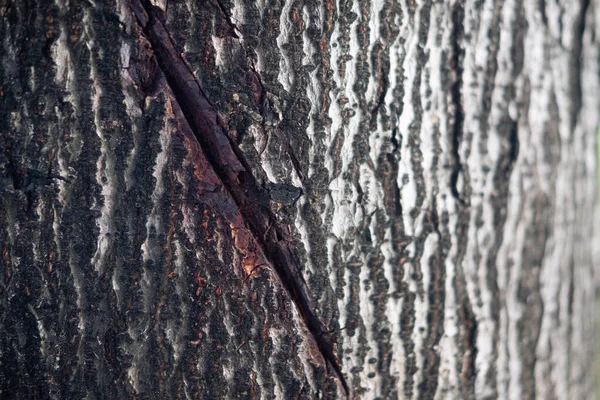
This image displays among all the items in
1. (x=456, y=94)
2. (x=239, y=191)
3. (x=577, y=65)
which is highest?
(x=577, y=65)

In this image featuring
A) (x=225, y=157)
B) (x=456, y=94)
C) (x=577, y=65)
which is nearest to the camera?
(x=225, y=157)

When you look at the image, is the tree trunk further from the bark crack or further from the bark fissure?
the bark fissure

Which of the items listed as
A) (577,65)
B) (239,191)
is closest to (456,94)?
(577,65)

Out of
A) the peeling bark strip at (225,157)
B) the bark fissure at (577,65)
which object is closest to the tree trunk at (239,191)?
the peeling bark strip at (225,157)

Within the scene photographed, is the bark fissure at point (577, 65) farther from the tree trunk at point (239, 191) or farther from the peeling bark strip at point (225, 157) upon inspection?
the peeling bark strip at point (225, 157)

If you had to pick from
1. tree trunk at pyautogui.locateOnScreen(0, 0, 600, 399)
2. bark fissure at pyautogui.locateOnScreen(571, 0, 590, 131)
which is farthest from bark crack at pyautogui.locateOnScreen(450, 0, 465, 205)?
bark fissure at pyautogui.locateOnScreen(571, 0, 590, 131)

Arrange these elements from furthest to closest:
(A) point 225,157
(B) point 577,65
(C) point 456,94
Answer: (B) point 577,65, (C) point 456,94, (A) point 225,157

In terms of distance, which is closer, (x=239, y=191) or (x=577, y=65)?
(x=239, y=191)

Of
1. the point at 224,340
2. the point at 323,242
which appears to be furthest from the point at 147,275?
the point at 323,242

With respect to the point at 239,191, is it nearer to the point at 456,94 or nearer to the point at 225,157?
the point at 225,157
